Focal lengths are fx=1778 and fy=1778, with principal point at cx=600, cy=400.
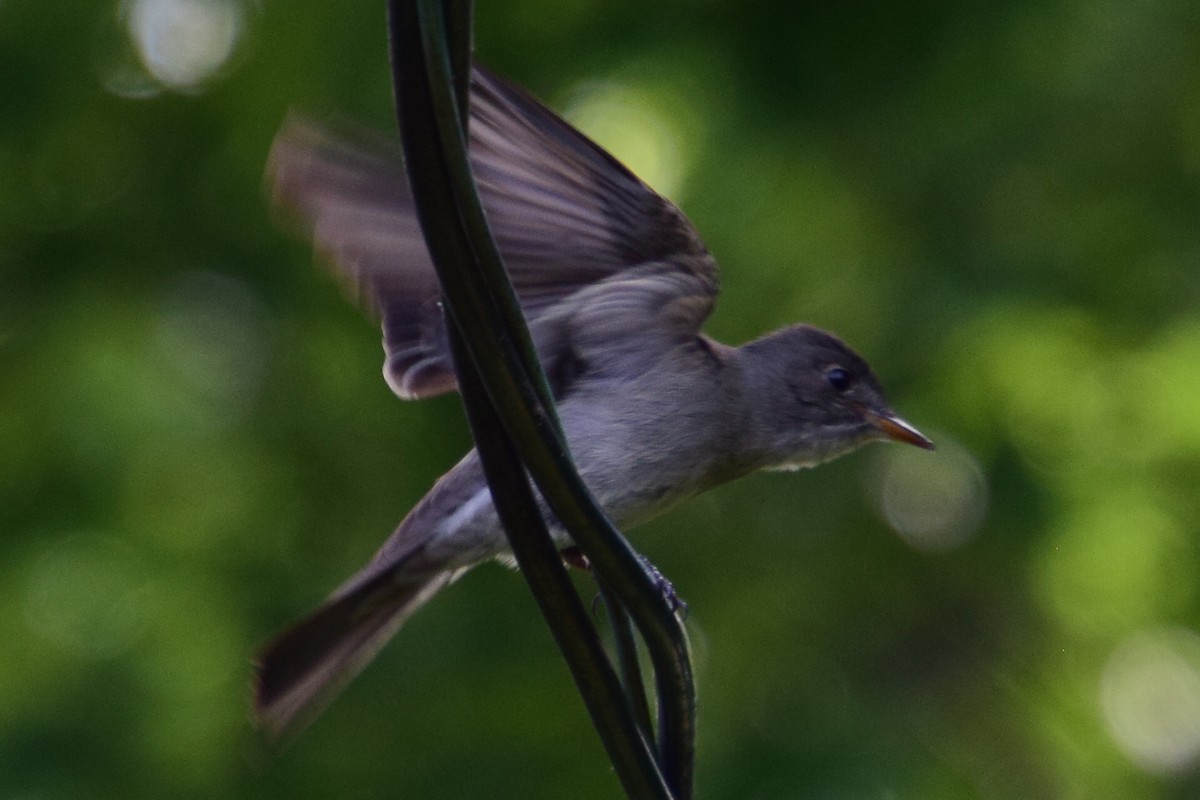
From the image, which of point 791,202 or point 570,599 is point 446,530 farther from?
point 791,202

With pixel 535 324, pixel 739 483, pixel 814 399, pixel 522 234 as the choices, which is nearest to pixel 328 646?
pixel 535 324

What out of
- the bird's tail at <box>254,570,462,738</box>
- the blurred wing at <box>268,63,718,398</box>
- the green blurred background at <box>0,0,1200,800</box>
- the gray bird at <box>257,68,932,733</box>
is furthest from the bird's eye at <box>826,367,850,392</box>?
the bird's tail at <box>254,570,462,738</box>

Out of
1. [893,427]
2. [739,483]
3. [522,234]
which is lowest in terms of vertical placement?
[739,483]

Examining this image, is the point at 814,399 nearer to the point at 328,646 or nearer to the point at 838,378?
the point at 838,378

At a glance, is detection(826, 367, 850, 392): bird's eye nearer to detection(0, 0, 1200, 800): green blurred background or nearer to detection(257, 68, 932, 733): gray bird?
detection(257, 68, 932, 733): gray bird

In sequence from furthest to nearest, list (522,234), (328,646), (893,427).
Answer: (893,427) → (522,234) → (328,646)

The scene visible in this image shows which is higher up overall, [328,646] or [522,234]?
[522,234]

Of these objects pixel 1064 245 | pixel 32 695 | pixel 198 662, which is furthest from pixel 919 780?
pixel 32 695
